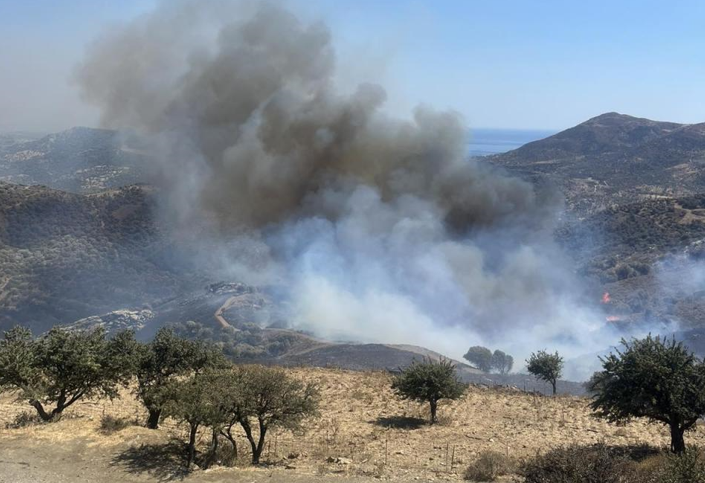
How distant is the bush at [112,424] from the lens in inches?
550

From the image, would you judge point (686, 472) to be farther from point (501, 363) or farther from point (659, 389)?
point (501, 363)

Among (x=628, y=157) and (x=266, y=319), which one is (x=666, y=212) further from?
(x=628, y=157)

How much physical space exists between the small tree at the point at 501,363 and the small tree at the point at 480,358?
360 mm

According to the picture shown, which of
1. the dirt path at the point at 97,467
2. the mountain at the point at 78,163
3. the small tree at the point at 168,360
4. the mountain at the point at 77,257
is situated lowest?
the dirt path at the point at 97,467

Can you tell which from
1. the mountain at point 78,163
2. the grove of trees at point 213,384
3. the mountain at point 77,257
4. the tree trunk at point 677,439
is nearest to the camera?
the grove of trees at point 213,384

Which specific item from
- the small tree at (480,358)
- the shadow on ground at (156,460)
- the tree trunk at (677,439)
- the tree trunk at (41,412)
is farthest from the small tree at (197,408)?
the small tree at (480,358)

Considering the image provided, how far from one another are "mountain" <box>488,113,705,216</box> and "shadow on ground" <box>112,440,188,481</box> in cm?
6554

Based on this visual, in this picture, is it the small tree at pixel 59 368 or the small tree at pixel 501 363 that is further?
the small tree at pixel 501 363

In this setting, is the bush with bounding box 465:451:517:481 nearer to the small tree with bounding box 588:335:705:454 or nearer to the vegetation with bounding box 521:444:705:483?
the vegetation with bounding box 521:444:705:483

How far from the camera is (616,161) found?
104062mm

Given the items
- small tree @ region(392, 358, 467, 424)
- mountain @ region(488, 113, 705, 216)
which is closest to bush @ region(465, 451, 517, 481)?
small tree @ region(392, 358, 467, 424)

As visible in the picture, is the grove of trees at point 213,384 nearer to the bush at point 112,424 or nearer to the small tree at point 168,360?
the small tree at point 168,360

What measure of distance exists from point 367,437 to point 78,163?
106m

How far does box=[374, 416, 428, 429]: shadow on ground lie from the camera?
1778 centimetres
